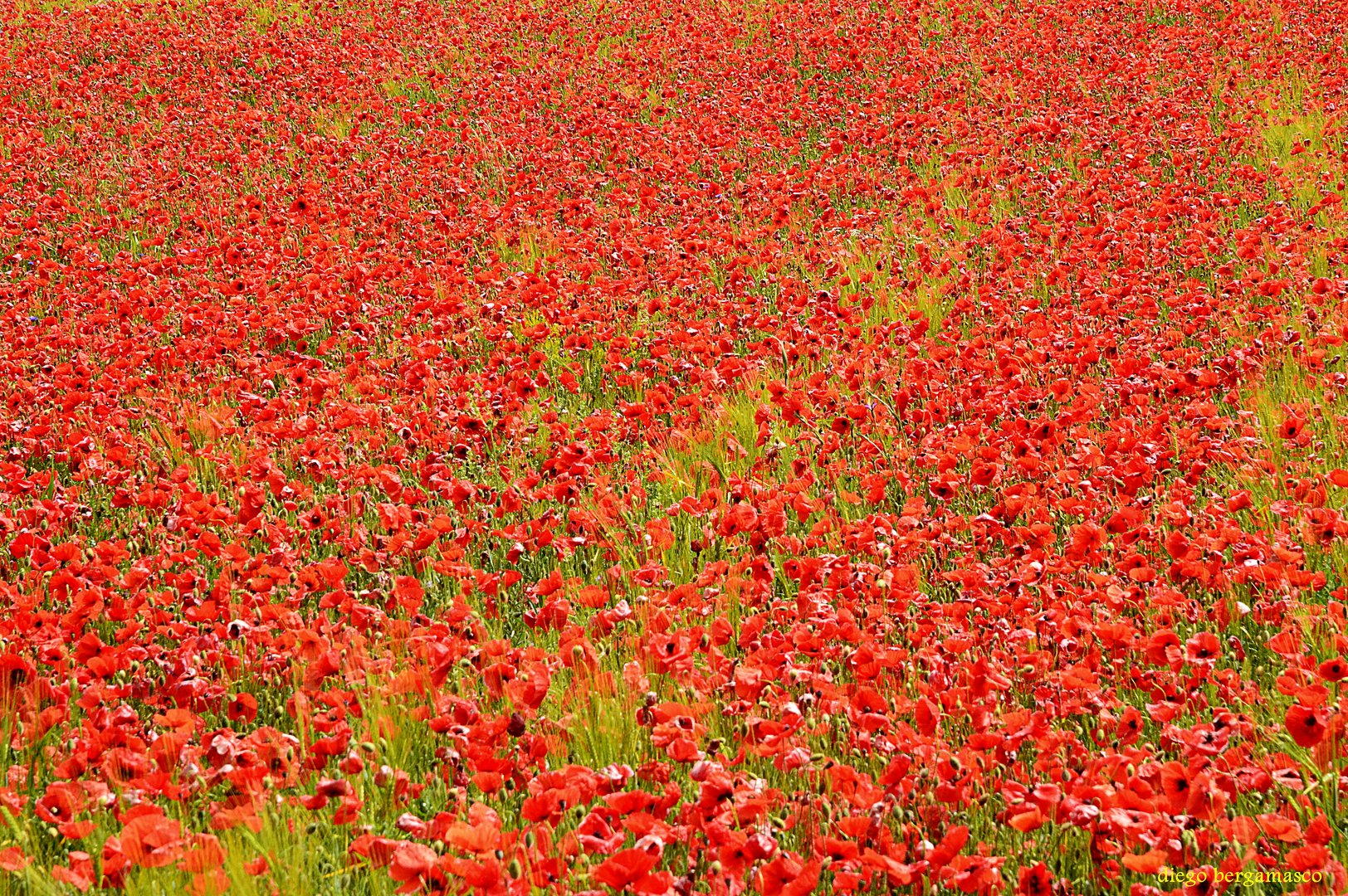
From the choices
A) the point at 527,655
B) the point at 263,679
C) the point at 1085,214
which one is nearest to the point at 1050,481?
the point at 527,655

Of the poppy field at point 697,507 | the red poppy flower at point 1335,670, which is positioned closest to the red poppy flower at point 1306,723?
the poppy field at point 697,507

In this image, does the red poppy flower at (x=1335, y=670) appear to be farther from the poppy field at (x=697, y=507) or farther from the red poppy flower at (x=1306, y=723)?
the red poppy flower at (x=1306, y=723)

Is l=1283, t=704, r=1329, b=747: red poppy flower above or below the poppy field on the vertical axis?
above

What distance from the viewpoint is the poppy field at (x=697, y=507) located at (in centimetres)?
275

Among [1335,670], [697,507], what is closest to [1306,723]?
[1335,670]

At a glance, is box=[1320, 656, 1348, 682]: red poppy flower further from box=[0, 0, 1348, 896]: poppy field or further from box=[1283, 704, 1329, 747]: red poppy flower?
box=[1283, 704, 1329, 747]: red poppy flower

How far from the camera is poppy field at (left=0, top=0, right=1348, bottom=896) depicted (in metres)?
2.75

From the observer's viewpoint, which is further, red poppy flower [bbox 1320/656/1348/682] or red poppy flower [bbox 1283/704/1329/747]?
red poppy flower [bbox 1320/656/1348/682]

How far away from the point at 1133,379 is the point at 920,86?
788 cm

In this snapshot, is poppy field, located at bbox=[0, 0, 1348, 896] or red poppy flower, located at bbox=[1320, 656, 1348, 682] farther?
red poppy flower, located at bbox=[1320, 656, 1348, 682]

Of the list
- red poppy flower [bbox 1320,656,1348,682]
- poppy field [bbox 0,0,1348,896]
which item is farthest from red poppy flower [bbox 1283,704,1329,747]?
red poppy flower [bbox 1320,656,1348,682]

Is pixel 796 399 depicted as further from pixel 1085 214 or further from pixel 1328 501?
pixel 1085 214

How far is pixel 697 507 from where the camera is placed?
4.49m

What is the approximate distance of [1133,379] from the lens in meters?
5.32
